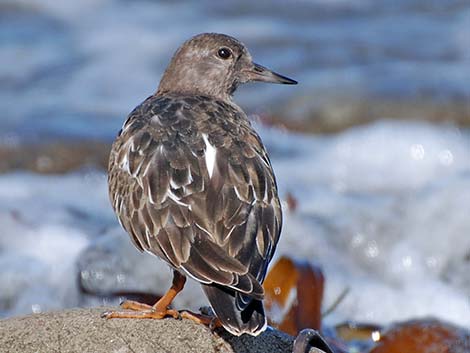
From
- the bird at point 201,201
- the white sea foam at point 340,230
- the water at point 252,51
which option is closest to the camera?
the bird at point 201,201

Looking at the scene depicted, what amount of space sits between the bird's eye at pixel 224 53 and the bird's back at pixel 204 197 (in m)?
0.63

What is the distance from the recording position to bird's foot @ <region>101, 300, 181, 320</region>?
3502 mm

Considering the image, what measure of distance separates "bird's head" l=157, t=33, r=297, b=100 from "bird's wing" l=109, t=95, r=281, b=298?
594 mm

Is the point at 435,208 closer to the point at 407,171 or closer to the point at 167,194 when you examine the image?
the point at 407,171

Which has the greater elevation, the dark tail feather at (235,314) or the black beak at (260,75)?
the black beak at (260,75)

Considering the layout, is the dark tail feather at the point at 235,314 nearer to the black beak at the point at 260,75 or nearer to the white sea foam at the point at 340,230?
the black beak at the point at 260,75

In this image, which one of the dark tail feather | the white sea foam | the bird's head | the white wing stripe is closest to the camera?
the dark tail feather

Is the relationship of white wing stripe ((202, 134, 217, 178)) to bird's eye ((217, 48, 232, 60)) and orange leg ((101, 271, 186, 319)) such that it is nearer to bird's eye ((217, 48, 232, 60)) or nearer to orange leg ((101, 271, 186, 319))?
orange leg ((101, 271, 186, 319))

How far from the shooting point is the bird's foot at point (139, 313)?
3.50 m

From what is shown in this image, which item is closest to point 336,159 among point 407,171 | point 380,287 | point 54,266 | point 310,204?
point 407,171

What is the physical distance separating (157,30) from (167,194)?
827 cm

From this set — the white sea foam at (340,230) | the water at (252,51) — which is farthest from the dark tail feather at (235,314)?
the water at (252,51)

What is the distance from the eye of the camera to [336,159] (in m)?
8.29

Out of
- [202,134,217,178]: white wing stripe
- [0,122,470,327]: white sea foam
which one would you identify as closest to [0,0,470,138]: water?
[0,122,470,327]: white sea foam
